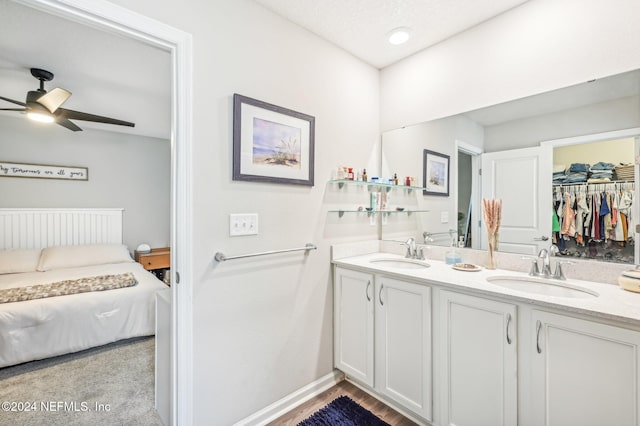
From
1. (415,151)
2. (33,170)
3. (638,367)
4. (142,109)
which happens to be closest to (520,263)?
(638,367)

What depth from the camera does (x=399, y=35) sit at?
1.88 meters

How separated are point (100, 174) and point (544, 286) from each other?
5.14 metres

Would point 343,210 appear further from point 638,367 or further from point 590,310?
point 638,367

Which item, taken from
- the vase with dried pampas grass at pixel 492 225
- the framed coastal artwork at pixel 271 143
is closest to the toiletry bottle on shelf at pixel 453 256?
the vase with dried pampas grass at pixel 492 225

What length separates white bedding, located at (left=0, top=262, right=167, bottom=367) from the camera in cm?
219

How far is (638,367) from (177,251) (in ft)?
6.07

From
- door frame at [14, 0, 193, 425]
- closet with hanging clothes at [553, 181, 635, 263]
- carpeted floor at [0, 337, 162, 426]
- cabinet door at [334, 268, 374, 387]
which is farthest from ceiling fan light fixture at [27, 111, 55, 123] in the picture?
closet with hanging clothes at [553, 181, 635, 263]

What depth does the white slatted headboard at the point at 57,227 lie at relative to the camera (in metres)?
3.47

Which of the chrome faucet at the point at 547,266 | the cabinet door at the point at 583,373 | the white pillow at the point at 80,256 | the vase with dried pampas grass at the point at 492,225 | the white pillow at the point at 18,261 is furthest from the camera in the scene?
the white pillow at the point at 80,256

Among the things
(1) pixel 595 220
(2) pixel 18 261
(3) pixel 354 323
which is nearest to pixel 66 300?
(2) pixel 18 261

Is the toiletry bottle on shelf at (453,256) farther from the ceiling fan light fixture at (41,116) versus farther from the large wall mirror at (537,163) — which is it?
the ceiling fan light fixture at (41,116)

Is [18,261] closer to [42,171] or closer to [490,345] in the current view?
[42,171]

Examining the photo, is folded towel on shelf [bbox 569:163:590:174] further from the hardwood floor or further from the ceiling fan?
the ceiling fan

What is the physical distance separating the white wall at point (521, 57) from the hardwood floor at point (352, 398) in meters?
2.00
